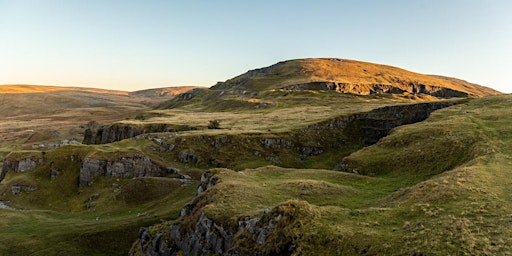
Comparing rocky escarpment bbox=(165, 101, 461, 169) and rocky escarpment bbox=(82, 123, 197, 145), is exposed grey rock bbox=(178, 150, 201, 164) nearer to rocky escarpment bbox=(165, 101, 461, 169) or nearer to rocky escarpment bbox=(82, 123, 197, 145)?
rocky escarpment bbox=(165, 101, 461, 169)

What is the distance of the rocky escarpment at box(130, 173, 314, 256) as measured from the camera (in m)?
30.9

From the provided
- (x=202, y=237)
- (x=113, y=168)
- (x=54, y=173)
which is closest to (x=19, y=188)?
(x=54, y=173)

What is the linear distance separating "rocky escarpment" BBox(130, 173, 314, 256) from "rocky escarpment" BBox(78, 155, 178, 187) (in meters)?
46.6

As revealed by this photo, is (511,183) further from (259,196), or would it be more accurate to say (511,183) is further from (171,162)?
(171,162)

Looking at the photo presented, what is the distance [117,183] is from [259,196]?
191 ft

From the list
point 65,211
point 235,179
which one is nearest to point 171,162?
point 65,211

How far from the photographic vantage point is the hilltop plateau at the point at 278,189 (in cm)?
2888

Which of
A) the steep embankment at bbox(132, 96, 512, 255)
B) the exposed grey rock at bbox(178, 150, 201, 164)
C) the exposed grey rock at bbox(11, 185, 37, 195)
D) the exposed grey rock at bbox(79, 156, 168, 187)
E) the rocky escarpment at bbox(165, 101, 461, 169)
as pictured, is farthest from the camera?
the rocky escarpment at bbox(165, 101, 461, 169)

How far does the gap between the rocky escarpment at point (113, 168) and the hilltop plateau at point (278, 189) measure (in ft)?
0.84

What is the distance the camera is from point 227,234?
35.8m

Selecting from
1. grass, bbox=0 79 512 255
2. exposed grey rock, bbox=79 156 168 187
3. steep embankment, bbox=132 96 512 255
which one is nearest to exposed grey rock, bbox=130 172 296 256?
steep embankment, bbox=132 96 512 255

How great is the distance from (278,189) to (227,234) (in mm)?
13214

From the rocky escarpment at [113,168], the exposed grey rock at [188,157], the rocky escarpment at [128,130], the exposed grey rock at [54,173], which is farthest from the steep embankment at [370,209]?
the rocky escarpment at [128,130]

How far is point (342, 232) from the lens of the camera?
28.2 metres
